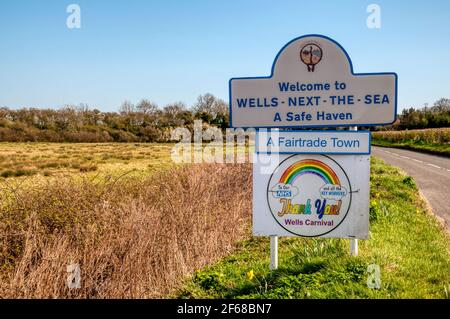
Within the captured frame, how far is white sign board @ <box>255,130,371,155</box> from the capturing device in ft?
14.1

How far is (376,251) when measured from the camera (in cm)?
475

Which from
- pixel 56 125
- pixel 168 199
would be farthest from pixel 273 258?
pixel 56 125

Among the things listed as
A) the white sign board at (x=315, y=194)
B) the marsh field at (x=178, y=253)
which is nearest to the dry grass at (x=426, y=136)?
the marsh field at (x=178, y=253)

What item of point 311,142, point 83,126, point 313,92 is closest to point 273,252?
point 311,142

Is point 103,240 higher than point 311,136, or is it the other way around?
point 311,136

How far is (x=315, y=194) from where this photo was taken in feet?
14.5

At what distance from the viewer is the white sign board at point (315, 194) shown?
4.36 meters

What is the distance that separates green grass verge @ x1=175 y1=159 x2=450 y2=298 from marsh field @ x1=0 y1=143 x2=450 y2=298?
1 cm

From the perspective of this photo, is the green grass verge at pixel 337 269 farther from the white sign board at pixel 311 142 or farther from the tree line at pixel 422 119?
the tree line at pixel 422 119

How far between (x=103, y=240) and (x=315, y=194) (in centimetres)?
288

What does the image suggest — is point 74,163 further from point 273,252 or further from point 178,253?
point 273,252

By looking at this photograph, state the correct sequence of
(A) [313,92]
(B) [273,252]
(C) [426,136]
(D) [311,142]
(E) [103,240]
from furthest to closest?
1. (C) [426,136]
2. (E) [103,240]
3. (B) [273,252]
4. (D) [311,142]
5. (A) [313,92]

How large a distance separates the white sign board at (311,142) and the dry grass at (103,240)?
2.02 metres

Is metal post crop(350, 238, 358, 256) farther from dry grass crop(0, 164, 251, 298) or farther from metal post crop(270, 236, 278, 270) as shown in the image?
dry grass crop(0, 164, 251, 298)
